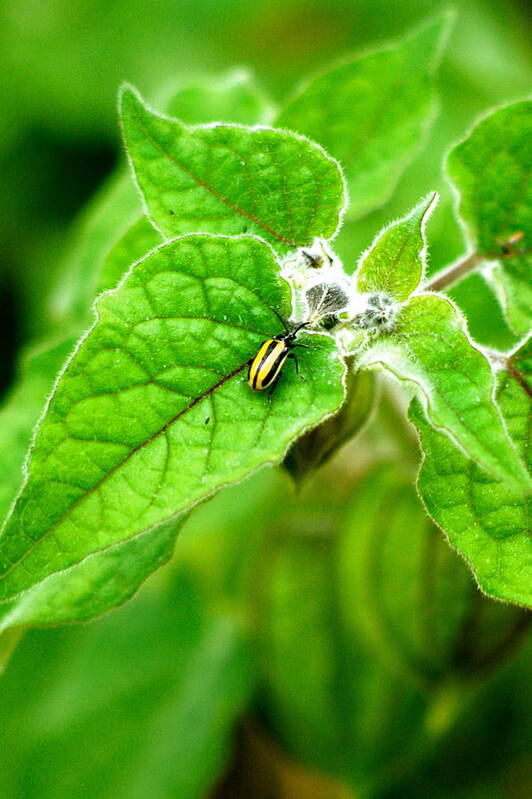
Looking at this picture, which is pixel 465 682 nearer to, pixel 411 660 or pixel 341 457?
pixel 411 660

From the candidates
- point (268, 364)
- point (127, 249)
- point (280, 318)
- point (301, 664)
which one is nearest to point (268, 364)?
point (268, 364)

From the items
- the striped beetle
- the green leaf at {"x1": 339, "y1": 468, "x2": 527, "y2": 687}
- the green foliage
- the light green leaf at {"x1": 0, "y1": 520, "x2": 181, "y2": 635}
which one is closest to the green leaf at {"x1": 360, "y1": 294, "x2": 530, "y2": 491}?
the green foliage

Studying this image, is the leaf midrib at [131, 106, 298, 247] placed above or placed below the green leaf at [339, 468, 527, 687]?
above

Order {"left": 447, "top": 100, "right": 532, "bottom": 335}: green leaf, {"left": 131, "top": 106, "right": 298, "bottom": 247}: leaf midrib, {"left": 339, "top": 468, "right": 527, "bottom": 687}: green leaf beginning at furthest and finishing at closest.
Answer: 1. {"left": 339, "top": 468, "right": 527, "bottom": 687}: green leaf
2. {"left": 447, "top": 100, "right": 532, "bottom": 335}: green leaf
3. {"left": 131, "top": 106, "right": 298, "bottom": 247}: leaf midrib

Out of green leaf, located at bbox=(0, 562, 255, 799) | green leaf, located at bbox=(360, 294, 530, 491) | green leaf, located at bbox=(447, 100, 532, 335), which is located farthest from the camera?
green leaf, located at bbox=(0, 562, 255, 799)

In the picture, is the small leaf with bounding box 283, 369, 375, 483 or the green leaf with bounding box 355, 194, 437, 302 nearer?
the green leaf with bounding box 355, 194, 437, 302

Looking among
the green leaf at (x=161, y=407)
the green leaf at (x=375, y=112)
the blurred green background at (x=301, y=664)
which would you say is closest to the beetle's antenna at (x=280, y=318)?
the green leaf at (x=161, y=407)

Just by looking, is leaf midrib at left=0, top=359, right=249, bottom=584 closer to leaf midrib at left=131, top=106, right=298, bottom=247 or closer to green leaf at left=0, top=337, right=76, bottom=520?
leaf midrib at left=131, top=106, right=298, bottom=247
